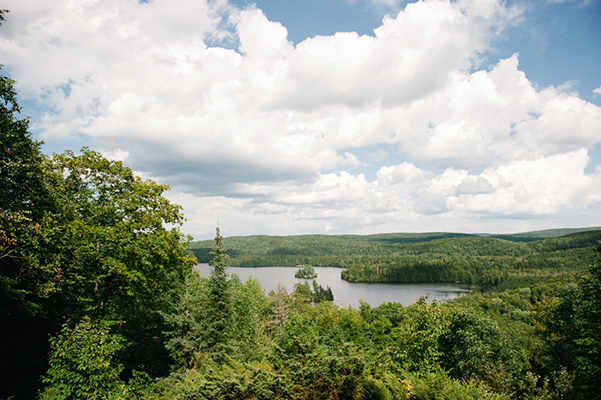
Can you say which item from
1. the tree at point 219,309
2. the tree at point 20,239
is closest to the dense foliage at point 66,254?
the tree at point 20,239

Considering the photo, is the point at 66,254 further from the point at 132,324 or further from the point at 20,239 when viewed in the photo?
the point at 132,324

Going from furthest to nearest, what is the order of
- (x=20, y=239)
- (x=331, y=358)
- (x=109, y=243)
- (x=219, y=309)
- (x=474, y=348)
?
(x=474, y=348)
(x=219, y=309)
(x=109, y=243)
(x=20, y=239)
(x=331, y=358)

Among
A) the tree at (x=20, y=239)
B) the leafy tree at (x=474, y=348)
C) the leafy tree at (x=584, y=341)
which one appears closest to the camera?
the tree at (x=20, y=239)

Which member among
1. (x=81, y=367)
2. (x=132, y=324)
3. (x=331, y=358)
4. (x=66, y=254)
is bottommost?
(x=132, y=324)

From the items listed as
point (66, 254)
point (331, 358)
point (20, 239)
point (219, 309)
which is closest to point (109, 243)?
point (66, 254)

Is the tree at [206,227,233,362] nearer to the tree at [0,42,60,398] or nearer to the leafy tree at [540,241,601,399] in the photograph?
the tree at [0,42,60,398]

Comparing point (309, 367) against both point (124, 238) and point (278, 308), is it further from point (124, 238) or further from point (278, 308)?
point (278, 308)

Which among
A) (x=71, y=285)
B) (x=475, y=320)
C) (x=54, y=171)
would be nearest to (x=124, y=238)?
(x=71, y=285)

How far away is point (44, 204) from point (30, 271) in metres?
2.62

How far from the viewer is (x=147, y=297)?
13844mm

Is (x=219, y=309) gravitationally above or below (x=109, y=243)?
below

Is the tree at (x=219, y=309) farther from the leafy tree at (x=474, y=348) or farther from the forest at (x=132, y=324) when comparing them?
the leafy tree at (x=474, y=348)

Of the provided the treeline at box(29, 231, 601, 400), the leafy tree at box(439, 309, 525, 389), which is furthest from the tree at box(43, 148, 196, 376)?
the leafy tree at box(439, 309, 525, 389)

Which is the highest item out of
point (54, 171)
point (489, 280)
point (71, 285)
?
point (54, 171)
